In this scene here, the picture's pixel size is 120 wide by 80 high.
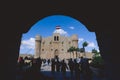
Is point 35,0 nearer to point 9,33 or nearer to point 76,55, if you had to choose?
point 9,33

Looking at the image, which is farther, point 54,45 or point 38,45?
point 38,45

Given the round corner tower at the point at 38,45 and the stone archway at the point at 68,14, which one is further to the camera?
the round corner tower at the point at 38,45

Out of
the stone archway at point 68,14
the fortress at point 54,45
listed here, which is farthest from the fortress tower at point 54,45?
the stone archway at point 68,14

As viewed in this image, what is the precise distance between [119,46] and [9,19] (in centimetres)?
352

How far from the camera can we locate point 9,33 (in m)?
7.05

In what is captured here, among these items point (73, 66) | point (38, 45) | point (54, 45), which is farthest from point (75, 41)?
point (73, 66)

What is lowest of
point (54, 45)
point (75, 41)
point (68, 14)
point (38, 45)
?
point (68, 14)

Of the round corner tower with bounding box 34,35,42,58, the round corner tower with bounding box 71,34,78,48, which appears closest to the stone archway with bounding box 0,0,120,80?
the round corner tower with bounding box 34,35,42,58

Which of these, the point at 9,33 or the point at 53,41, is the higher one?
the point at 53,41

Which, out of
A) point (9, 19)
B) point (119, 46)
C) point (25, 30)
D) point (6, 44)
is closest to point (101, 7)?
point (119, 46)

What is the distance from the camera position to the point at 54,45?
286 ft

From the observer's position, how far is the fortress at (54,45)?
84688 millimetres

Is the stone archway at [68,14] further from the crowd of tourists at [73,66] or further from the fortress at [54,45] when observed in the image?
Answer: the fortress at [54,45]

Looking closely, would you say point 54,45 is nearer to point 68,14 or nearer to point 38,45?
point 38,45
